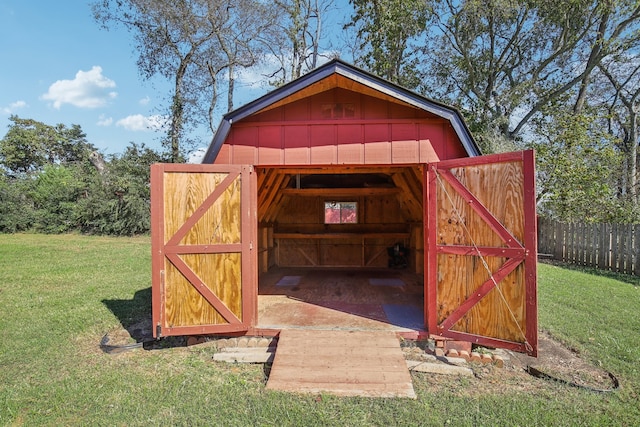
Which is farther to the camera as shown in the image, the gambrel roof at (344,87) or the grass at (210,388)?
the gambrel roof at (344,87)

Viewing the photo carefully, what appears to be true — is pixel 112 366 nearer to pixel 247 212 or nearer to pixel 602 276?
pixel 247 212

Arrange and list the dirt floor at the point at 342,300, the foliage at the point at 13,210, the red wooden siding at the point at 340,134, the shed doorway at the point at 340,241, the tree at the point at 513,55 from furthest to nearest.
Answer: the foliage at the point at 13,210, the tree at the point at 513,55, the shed doorway at the point at 340,241, the dirt floor at the point at 342,300, the red wooden siding at the point at 340,134

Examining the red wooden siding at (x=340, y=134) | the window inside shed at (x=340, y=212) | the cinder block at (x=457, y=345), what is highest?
the red wooden siding at (x=340, y=134)

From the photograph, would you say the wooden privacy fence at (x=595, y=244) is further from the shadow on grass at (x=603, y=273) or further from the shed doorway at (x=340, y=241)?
the shed doorway at (x=340, y=241)

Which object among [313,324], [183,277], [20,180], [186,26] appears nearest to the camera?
[183,277]

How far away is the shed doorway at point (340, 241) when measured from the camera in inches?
220

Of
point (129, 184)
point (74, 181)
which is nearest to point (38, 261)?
point (129, 184)

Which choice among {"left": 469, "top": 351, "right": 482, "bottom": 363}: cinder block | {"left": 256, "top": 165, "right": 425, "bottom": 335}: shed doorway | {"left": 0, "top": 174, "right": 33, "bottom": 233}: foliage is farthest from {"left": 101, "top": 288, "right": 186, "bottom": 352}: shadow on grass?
{"left": 0, "top": 174, "right": 33, "bottom": 233}: foliage

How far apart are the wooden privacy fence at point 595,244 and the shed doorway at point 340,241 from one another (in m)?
5.13

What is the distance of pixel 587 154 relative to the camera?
11086 mm

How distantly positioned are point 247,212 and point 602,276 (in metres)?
8.92

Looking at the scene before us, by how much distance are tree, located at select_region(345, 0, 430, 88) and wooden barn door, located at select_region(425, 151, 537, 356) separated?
40.0ft

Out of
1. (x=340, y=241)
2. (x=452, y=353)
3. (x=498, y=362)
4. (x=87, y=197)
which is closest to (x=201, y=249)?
(x=452, y=353)

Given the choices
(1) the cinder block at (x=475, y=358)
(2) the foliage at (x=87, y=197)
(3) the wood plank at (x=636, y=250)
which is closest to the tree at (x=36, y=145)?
(2) the foliage at (x=87, y=197)
